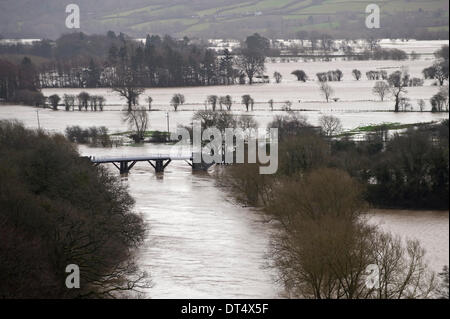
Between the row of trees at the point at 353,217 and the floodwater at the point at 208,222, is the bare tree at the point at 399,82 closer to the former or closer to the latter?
the floodwater at the point at 208,222

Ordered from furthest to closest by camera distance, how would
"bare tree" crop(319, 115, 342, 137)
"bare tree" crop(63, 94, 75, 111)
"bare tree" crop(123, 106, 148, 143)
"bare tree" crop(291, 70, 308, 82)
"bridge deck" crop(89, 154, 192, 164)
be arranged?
"bare tree" crop(291, 70, 308, 82) → "bare tree" crop(63, 94, 75, 111) → "bare tree" crop(123, 106, 148, 143) → "bare tree" crop(319, 115, 342, 137) → "bridge deck" crop(89, 154, 192, 164)

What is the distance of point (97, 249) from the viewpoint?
9414mm

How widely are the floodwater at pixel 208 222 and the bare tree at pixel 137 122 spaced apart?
0.27 meters

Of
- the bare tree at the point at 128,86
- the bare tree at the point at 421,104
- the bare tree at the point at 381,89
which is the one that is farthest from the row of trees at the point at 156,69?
the bare tree at the point at 421,104

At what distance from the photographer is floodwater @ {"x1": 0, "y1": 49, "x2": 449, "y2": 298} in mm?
9164

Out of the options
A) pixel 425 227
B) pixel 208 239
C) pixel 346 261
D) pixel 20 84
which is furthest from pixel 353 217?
pixel 20 84

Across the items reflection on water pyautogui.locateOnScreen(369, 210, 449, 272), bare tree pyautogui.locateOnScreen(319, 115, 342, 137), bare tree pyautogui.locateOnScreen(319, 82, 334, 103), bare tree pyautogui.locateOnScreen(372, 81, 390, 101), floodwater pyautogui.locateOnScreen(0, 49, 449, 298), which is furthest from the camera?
bare tree pyautogui.locateOnScreen(319, 82, 334, 103)

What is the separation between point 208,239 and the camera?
11562mm

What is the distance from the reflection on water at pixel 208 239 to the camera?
30.1 feet

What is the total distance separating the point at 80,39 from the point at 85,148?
82.3 feet

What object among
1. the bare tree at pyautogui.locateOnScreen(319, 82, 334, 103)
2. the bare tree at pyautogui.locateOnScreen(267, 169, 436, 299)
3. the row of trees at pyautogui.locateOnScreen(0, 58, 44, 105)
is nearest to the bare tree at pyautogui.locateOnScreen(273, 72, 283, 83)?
the bare tree at pyautogui.locateOnScreen(319, 82, 334, 103)

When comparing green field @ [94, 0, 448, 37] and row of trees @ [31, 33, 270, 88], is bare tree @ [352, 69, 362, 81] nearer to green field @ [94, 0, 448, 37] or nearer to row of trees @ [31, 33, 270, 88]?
green field @ [94, 0, 448, 37]
